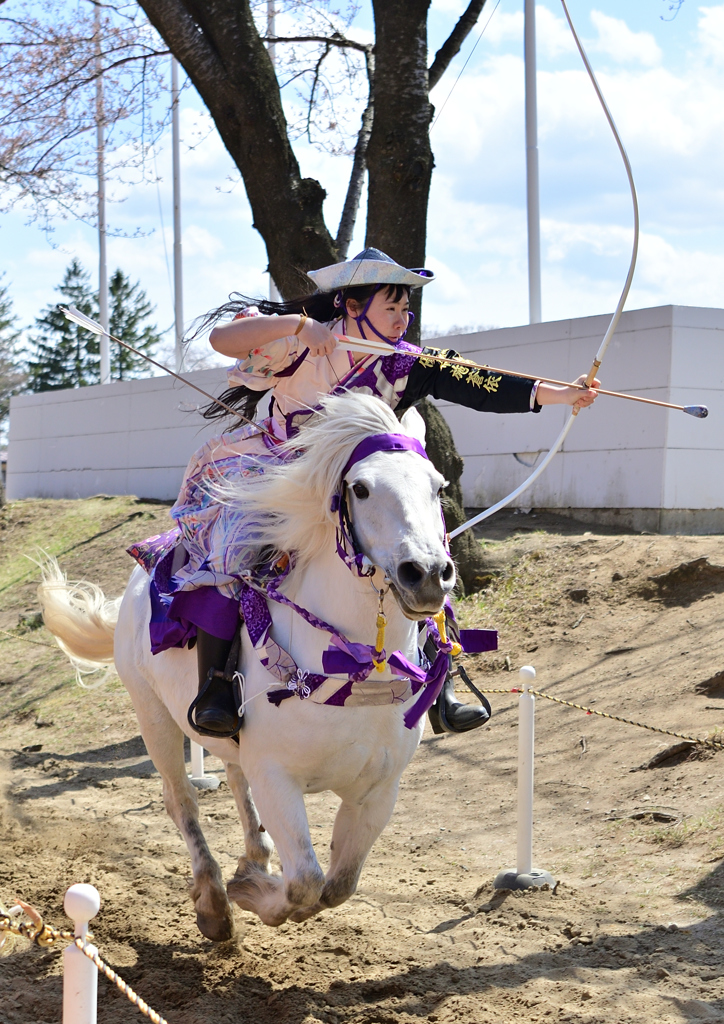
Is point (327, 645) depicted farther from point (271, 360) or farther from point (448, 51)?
point (448, 51)

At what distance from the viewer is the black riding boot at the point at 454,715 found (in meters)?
3.91

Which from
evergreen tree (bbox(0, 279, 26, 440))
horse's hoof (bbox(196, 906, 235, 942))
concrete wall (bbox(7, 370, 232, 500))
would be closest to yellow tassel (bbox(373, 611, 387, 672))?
horse's hoof (bbox(196, 906, 235, 942))

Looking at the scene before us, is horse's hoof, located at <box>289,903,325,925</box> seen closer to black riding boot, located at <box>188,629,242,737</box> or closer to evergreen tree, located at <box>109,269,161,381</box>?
black riding boot, located at <box>188,629,242,737</box>

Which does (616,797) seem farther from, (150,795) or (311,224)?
(311,224)

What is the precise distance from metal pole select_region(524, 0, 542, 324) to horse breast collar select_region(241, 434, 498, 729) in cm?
1108

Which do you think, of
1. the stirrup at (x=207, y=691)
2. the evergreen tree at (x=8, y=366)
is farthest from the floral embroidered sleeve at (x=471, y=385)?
the evergreen tree at (x=8, y=366)

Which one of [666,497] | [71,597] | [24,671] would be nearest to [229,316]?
[71,597]

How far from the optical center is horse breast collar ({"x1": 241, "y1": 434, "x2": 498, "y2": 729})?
3.10 m

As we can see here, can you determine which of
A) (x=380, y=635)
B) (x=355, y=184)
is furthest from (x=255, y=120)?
(x=380, y=635)

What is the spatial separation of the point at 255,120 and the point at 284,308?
18.0ft

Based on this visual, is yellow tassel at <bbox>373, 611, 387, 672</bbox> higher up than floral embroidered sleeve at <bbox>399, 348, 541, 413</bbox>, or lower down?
lower down

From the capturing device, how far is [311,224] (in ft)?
29.2

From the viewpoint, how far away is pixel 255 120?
8914 mm

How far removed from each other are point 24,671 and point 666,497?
747 centimetres
